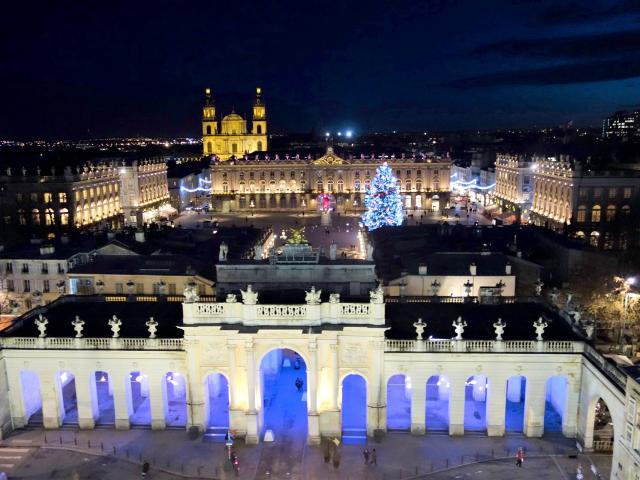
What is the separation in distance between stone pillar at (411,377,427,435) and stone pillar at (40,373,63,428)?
77.6 feet

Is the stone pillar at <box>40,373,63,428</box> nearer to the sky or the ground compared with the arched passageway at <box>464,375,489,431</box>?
nearer to the sky

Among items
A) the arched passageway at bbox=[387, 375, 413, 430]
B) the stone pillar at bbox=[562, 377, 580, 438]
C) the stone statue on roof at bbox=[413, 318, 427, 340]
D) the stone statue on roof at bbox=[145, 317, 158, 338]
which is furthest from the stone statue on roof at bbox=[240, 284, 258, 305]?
the stone pillar at bbox=[562, 377, 580, 438]

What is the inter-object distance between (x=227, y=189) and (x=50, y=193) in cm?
6112

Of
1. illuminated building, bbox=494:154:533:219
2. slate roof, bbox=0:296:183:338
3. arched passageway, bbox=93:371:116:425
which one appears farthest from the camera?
illuminated building, bbox=494:154:533:219

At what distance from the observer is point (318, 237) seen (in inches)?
4850

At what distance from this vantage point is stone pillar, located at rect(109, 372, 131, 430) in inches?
1646

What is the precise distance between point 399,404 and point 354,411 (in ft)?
11.4

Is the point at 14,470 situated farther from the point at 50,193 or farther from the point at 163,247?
the point at 50,193

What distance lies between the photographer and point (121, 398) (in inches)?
1649

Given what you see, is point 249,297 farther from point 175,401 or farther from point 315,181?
point 315,181

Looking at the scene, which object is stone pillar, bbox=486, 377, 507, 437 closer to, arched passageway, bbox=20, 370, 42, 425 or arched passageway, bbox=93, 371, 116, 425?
arched passageway, bbox=93, 371, 116, 425

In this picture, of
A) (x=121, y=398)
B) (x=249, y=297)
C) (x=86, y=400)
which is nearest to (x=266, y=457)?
(x=249, y=297)

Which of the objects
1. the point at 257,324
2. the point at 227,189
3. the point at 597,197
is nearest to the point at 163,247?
the point at 257,324

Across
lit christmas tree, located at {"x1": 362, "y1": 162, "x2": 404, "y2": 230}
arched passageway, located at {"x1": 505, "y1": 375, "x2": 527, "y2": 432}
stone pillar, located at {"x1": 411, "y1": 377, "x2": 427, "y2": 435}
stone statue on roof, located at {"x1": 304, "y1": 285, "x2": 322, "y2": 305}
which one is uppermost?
stone statue on roof, located at {"x1": 304, "y1": 285, "x2": 322, "y2": 305}
